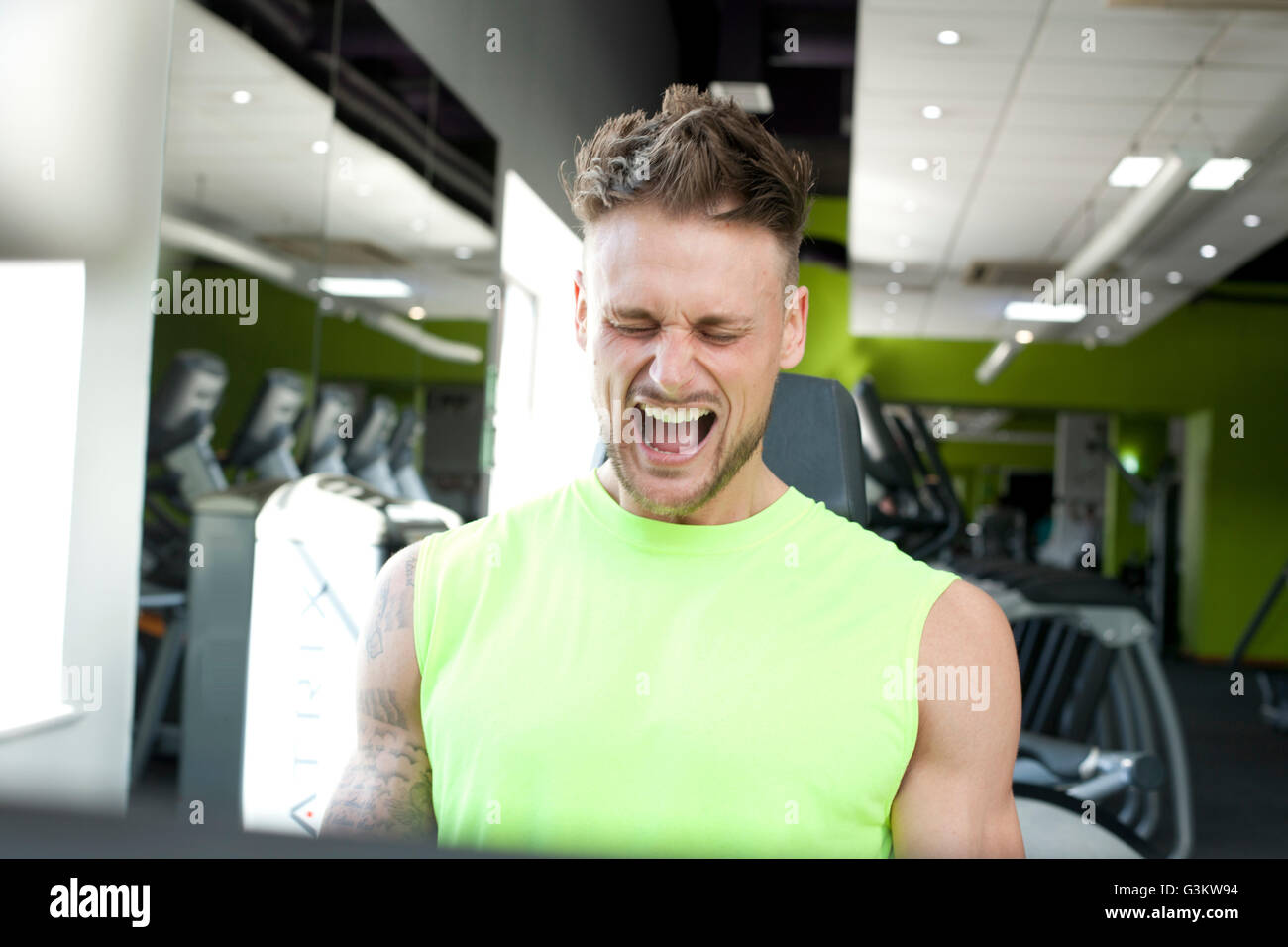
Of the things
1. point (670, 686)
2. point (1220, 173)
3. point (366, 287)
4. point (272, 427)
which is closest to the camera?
point (670, 686)

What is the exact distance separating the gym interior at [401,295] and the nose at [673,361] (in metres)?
0.25

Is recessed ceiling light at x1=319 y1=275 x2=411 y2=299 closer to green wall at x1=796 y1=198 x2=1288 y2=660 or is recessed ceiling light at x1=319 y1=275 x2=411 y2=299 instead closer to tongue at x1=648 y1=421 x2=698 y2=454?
tongue at x1=648 y1=421 x2=698 y2=454

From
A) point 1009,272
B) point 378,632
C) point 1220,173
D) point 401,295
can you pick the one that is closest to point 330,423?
point 401,295

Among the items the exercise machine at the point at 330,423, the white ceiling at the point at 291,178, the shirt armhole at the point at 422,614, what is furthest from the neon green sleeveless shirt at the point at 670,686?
the exercise machine at the point at 330,423

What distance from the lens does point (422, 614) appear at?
81cm

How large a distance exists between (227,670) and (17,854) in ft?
4.55

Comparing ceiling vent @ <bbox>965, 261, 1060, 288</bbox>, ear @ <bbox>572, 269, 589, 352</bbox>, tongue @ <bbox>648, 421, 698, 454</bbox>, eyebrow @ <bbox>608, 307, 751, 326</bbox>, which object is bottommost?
tongue @ <bbox>648, 421, 698, 454</bbox>

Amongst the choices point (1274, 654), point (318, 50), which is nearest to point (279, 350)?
point (318, 50)

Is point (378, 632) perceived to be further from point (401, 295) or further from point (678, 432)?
point (401, 295)

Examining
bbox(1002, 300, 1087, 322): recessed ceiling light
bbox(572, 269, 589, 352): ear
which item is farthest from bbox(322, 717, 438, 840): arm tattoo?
bbox(1002, 300, 1087, 322): recessed ceiling light

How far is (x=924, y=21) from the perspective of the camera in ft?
11.0

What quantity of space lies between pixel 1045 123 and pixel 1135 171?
79cm

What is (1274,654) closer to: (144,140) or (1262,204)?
(1262,204)

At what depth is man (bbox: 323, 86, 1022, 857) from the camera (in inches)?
27.6
